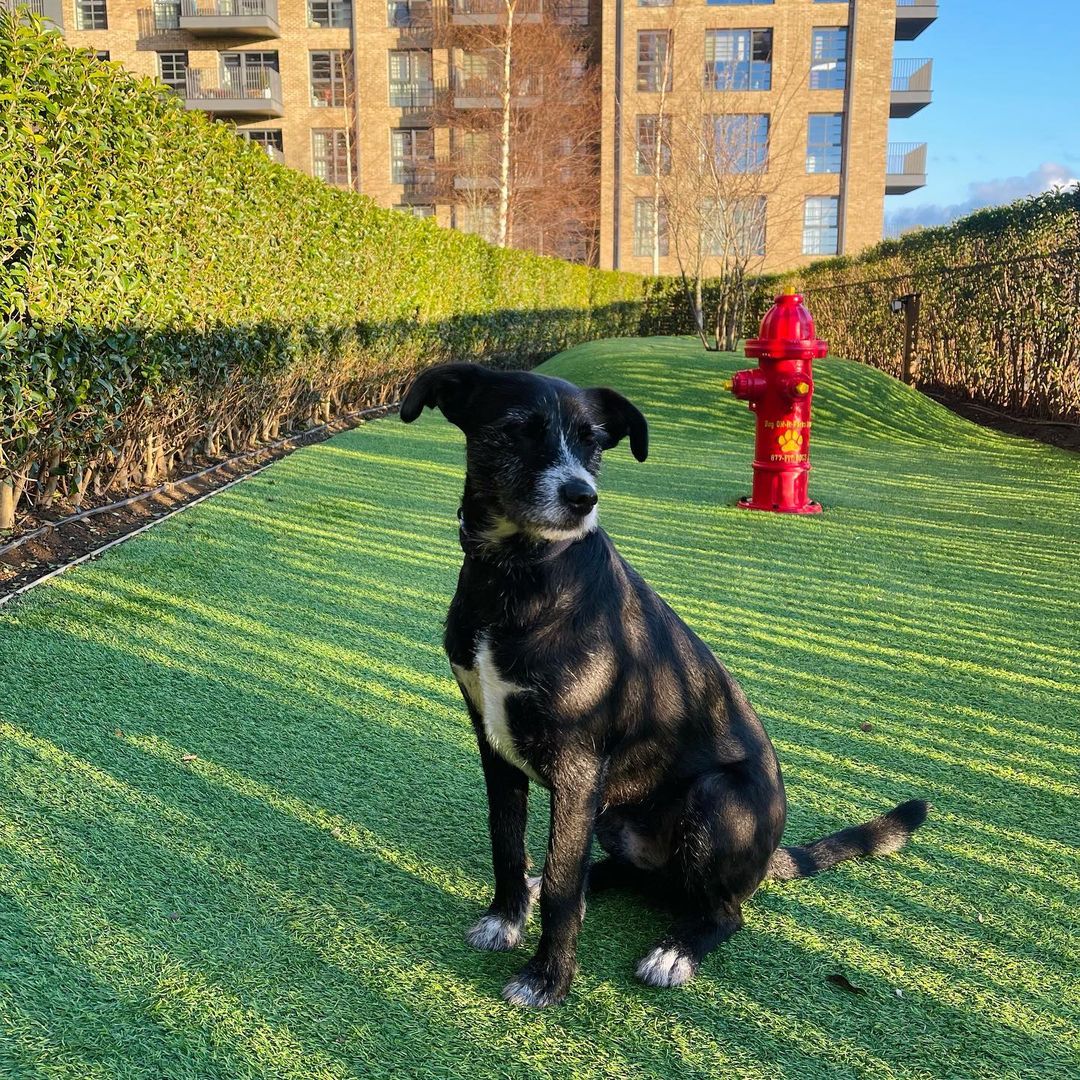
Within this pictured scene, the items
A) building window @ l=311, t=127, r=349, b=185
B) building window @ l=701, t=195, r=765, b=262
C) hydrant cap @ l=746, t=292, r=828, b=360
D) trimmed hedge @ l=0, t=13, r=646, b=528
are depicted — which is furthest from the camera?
building window @ l=311, t=127, r=349, b=185

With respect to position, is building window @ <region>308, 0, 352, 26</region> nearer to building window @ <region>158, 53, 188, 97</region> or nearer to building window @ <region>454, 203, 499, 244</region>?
building window @ <region>158, 53, 188, 97</region>

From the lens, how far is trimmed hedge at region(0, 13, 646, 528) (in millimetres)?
5340

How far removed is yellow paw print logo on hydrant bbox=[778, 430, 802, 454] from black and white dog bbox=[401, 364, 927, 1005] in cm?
518

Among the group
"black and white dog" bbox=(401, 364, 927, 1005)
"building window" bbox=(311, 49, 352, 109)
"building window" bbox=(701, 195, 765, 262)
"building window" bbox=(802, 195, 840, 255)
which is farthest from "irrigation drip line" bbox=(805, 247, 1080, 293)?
"building window" bbox=(311, 49, 352, 109)

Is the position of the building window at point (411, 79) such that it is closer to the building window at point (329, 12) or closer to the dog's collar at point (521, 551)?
the building window at point (329, 12)

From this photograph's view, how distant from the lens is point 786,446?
745cm

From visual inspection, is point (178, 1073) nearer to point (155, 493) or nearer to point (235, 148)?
point (155, 493)

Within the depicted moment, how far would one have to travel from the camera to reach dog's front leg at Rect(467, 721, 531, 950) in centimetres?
234

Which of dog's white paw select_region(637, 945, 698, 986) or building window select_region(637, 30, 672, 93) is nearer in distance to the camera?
dog's white paw select_region(637, 945, 698, 986)

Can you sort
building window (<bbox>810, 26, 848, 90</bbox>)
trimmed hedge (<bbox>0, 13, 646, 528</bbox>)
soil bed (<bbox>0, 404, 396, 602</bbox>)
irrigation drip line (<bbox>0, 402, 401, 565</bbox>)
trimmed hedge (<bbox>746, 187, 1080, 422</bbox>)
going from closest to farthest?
soil bed (<bbox>0, 404, 396, 602</bbox>)
trimmed hedge (<bbox>0, 13, 646, 528</bbox>)
irrigation drip line (<bbox>0, 402, 401, 565</bbox>)
trimmed hedge (<bbox>746, 187, 1080, 422</bbox>)
building window (<bbox>810, 26, 848, 90</bbox>)

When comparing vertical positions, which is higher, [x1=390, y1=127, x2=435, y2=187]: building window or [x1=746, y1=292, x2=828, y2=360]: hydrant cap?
[x1=390, y1=127, x2=435, y2=187]: building window

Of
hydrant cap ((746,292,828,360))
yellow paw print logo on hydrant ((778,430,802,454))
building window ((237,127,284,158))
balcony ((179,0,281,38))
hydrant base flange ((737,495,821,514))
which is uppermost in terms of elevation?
balcony ((179,0,281,38))

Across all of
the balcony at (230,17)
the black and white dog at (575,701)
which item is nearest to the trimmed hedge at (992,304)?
the black and white dog at (575,701)

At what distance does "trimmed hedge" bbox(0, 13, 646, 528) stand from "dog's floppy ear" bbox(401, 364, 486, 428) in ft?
12.4
